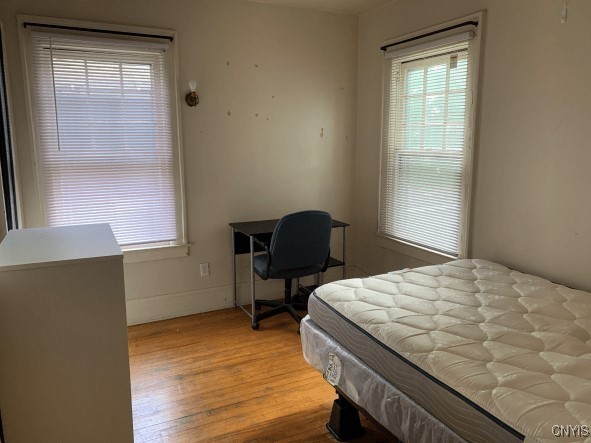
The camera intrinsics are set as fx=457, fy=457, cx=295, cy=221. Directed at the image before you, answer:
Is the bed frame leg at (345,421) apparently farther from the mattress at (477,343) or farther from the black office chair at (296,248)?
the black office chair at (296,248)

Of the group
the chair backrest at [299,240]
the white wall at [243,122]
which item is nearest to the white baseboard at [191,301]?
the white wall at [243,122]

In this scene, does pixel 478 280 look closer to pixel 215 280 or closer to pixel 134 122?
pixel 215 280

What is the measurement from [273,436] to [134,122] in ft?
7.70

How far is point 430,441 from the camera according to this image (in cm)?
148

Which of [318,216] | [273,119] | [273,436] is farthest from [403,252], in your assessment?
[273,436]

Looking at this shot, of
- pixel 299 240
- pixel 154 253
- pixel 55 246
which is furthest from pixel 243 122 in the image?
pixel 55 246

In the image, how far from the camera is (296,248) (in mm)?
3271

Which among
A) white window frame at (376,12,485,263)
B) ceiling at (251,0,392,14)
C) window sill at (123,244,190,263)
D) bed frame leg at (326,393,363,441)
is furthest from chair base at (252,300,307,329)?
ceiling at (251,0,392,14)

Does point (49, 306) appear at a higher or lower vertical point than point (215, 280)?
higher

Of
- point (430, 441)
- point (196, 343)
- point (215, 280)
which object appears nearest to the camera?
point (430, 441)

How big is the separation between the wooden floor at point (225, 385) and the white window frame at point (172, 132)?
57cm

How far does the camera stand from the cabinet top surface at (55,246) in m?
1.57

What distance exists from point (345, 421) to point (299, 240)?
1376mm

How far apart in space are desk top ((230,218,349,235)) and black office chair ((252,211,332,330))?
139mm
